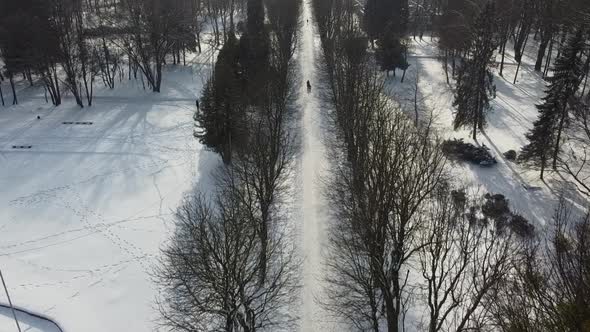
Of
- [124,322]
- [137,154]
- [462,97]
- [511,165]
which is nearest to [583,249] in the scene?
[124,322]

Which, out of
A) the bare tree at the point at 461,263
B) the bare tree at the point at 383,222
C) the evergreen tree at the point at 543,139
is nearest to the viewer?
the bare tree at the point at 461,263

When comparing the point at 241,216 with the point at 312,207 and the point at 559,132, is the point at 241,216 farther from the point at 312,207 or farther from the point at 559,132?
the point at 559,132

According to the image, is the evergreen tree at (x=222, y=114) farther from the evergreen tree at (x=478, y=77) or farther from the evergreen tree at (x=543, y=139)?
the evergreen tree at (x=543, y=139)

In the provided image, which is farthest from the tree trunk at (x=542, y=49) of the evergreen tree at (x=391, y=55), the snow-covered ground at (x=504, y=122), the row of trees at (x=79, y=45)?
the row of trees at (x=79, y=45)

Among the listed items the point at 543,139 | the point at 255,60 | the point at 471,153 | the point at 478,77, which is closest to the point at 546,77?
the point at 478,77

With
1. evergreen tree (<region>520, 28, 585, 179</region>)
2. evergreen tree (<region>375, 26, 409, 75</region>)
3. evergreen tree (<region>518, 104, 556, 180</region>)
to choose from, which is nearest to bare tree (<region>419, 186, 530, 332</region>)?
evergreen tree (<region>518, 104, 556, 180</region>)

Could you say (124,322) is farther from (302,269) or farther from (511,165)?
(511,165)
